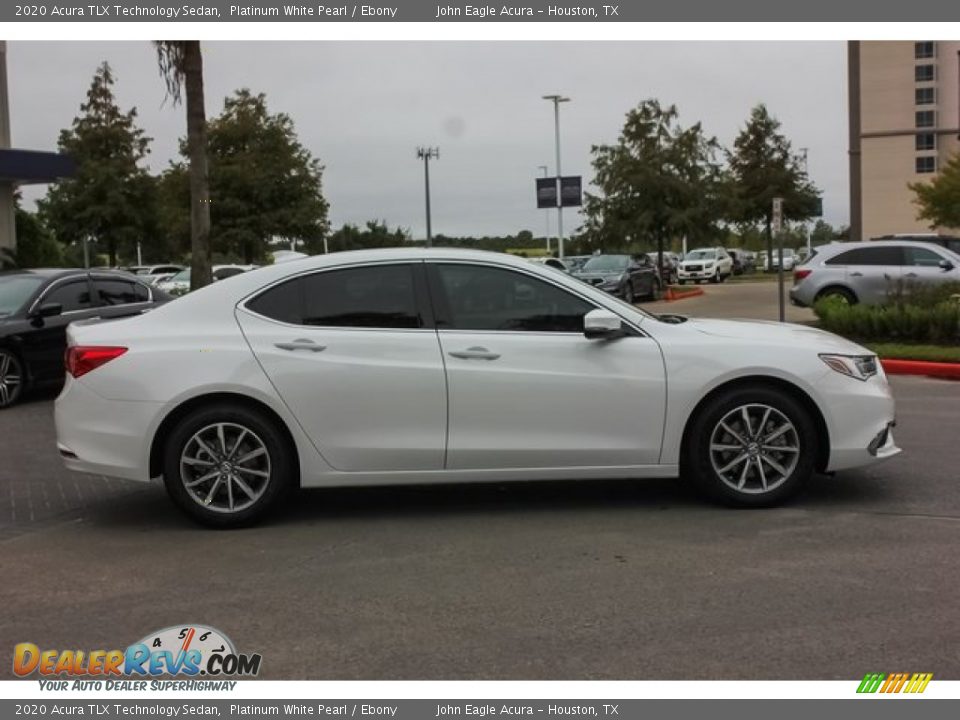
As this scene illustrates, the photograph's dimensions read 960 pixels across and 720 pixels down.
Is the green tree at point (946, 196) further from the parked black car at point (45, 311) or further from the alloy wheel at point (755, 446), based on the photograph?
the alloy wheel at point (755, 446)

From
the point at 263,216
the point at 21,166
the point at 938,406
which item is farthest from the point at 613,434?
the point at 263,216

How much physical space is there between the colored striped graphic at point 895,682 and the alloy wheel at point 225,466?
3486mm

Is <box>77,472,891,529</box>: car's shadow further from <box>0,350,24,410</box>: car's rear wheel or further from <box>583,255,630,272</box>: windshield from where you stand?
<box>583,255,630,272</box>: windshield

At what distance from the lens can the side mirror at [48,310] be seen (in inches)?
452

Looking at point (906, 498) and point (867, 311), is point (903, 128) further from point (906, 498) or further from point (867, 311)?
point (906, 498)

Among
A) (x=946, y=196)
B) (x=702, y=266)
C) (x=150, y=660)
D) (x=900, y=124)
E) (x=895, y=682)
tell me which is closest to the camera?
(x=895, y=682)

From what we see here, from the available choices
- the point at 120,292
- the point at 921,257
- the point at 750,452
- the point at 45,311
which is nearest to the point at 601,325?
the point at 750,452

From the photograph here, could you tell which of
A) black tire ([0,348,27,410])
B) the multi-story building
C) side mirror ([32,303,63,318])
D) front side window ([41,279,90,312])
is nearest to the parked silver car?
front side window ([41,279,90,312])

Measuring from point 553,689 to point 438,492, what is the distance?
3.19m

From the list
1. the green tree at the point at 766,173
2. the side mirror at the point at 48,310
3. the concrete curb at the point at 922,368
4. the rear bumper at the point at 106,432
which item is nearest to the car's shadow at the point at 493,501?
the rear bumper at the point at 106,432

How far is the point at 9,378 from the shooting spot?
11.2 m

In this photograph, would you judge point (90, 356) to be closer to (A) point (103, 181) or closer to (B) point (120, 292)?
(B) point (120, 292)

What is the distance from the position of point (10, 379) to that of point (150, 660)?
26.9 feet

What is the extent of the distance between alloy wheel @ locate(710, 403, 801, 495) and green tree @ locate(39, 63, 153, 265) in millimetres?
37653
